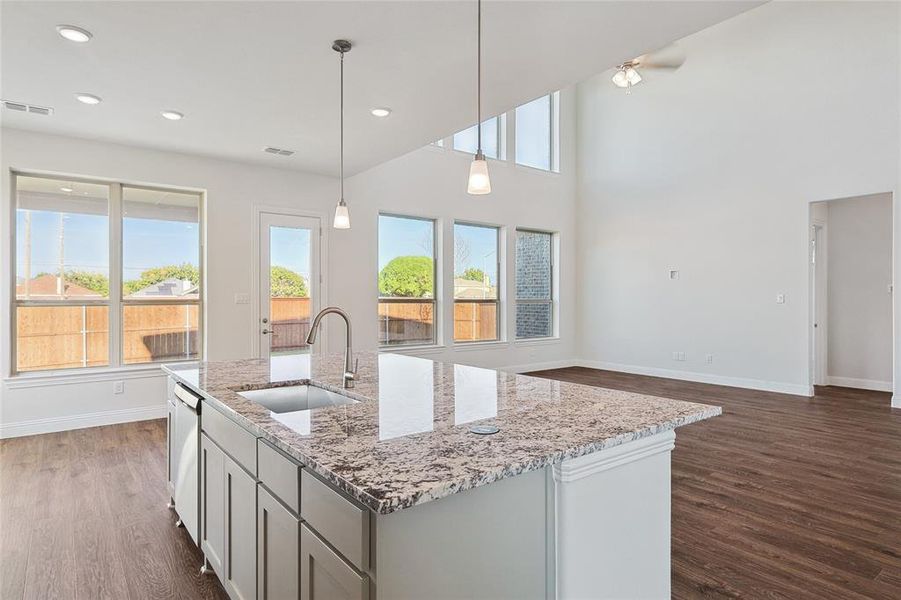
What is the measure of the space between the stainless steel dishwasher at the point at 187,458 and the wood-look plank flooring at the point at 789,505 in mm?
2135

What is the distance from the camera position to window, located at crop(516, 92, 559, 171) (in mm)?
8117

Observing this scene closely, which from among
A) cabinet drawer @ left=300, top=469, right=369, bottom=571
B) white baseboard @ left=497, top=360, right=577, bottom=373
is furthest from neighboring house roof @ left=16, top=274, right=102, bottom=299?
white baseboard @ left=497, top=360, right=577, bottom=373

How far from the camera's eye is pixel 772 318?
6.38m

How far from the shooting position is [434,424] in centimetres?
154

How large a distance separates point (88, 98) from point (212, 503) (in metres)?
3.24

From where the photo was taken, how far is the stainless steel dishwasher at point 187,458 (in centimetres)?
227

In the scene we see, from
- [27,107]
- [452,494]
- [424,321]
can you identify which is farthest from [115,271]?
[452,494]

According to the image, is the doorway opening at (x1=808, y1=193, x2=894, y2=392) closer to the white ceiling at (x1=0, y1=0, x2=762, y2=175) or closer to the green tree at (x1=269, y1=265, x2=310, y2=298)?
the white ceiling at (x1=0, y1=0, x2=762, y2=175)

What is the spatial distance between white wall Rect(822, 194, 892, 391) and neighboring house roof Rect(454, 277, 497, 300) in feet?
15.4

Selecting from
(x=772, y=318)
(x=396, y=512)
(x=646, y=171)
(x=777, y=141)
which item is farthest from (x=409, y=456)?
(x=646, y=171)

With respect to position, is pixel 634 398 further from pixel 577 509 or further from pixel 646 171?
pixel 646 171

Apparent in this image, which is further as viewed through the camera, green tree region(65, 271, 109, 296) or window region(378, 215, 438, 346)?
window region(378, 215, 438, 346)

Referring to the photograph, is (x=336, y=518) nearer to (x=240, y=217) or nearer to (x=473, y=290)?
(x=240, y=217)

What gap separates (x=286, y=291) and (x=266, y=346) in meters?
0.66
